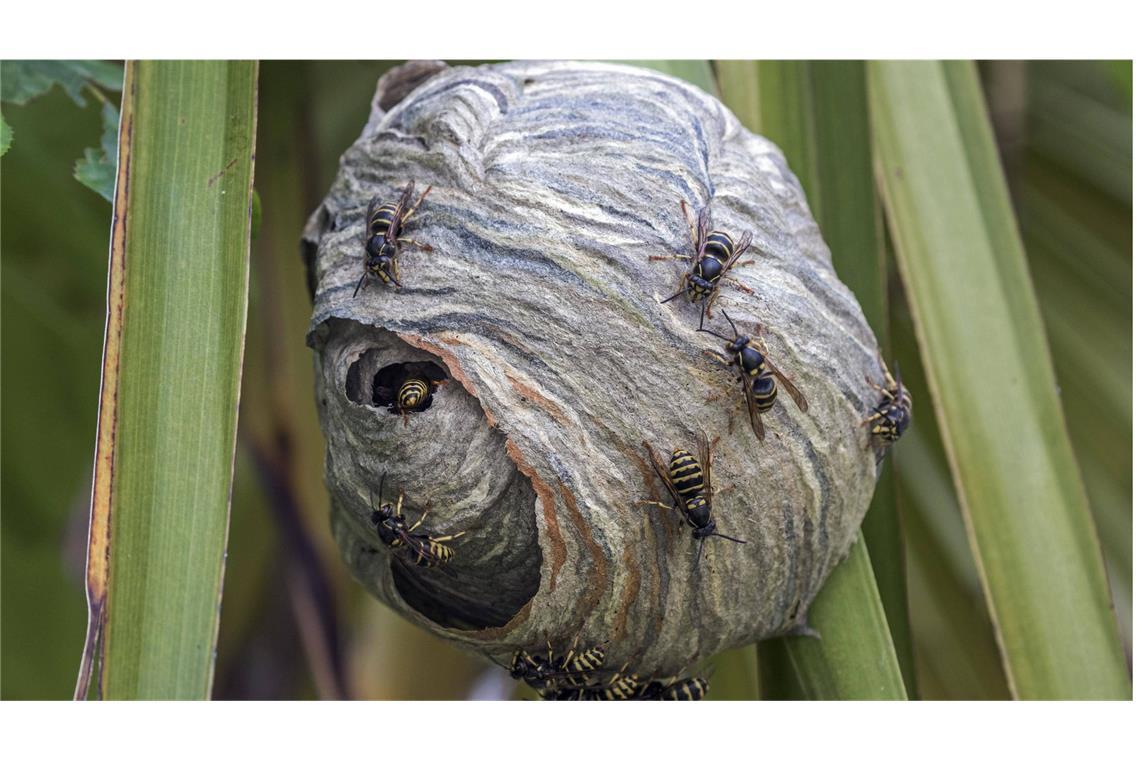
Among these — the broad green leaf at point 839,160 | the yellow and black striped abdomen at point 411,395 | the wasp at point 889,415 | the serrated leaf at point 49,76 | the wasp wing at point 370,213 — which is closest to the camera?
the yellow and black striped abdomen at point 411,395

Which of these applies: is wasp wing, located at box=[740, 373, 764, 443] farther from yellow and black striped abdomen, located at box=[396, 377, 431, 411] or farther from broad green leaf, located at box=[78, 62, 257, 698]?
broad green leaf, located at box=[78, 62, 257, 698]

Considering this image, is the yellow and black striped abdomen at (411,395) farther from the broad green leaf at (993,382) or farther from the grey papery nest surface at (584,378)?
the broad green leaf at (993,382)

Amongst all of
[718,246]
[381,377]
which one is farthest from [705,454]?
[381,377]

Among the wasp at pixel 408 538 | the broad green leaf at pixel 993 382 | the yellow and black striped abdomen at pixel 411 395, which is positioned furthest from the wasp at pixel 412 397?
the broad green leaf at pixel 993 382

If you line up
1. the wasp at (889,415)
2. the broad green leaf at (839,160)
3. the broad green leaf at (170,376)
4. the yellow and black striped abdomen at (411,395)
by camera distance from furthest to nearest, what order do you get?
the broad green leaf at (839,160) → the wasp at (889,415) → the yellow and black striped abdomen at (411,395) → the broad green leaf at (170,376)

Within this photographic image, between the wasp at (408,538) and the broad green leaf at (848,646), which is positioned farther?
the broad green leaf at (848,646)

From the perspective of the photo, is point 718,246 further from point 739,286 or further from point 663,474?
point 663,474
